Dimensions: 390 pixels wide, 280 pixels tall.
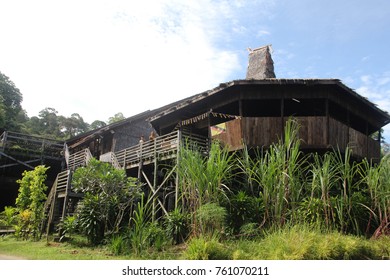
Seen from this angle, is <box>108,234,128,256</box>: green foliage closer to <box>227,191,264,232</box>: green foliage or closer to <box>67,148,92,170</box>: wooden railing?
<box>227,191,264,232</box>: green foliage

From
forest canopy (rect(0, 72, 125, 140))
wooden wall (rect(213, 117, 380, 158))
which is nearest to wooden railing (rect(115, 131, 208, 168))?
wooden wall (rect(213, 117, 380, 158))

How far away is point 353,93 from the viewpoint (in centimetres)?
1234

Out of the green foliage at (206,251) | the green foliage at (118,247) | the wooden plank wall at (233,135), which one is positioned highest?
the wooden plank wall at (233,135)

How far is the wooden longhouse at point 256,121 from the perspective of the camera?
11820mm

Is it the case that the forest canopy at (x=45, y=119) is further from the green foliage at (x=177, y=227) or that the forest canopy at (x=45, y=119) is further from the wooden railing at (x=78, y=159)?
the green foliage at (x=177, y=227)

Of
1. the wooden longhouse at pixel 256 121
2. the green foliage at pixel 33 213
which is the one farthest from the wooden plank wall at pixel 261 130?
the green foliage at pixel 33 213

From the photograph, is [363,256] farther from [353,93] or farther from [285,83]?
[353,93]

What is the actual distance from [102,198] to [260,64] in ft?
31.2

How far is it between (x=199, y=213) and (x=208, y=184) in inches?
26.5

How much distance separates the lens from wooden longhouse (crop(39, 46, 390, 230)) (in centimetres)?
1182

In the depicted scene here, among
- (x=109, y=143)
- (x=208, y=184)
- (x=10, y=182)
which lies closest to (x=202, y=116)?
(x=208, y=184)

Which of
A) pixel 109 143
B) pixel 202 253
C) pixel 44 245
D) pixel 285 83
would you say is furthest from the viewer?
pixel 109 143

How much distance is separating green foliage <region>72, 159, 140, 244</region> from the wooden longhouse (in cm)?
112

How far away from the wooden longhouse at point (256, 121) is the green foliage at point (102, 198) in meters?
1.12
